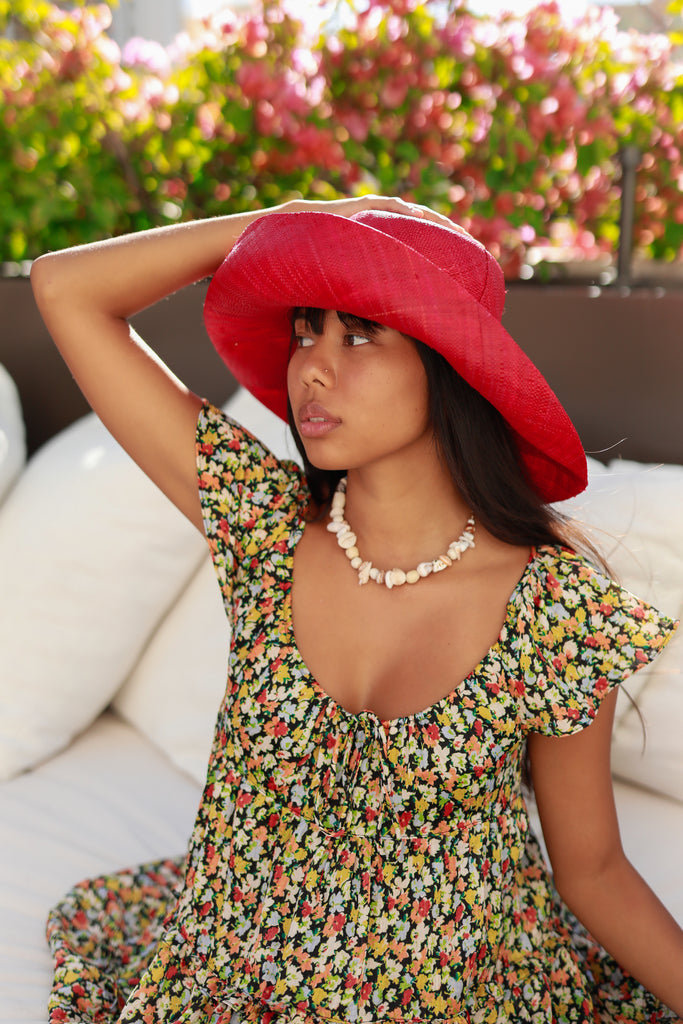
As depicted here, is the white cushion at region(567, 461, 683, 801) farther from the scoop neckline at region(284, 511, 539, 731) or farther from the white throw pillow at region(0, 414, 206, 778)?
the white throw pillow at region(0, 414, 206, 778)

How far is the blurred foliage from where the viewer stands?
1.88m

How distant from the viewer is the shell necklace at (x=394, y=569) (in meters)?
1.11

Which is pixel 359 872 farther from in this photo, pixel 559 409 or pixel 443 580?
pixel 559 409

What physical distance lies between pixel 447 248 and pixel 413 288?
8 cm

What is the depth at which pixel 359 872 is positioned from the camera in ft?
3.52

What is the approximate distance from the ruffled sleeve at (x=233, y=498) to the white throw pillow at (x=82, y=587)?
54cm

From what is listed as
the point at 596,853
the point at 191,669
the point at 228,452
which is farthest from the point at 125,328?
the point at 596,853

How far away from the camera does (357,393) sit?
99 cm

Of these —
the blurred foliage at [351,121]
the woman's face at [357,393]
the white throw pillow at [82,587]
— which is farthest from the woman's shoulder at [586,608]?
the blurred foliage at [351,121]

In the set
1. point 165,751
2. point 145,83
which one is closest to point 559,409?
point 165,751

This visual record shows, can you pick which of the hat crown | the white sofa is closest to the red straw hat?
the hat crown

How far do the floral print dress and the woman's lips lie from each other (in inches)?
8.9

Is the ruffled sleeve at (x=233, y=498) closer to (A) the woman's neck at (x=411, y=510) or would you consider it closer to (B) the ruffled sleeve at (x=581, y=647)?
(A) the woman's neck at (x=411, y=510)

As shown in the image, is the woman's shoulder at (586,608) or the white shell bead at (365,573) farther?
the white shell bead at (365,573)
